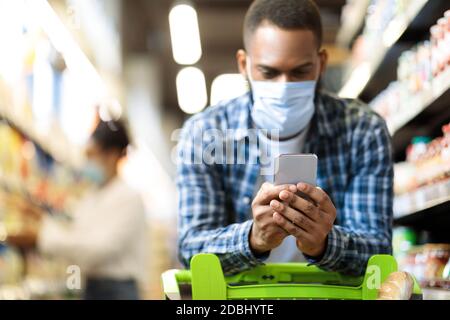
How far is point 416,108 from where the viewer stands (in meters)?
3.65

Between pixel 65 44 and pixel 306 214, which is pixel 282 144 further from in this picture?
pixel 65 44

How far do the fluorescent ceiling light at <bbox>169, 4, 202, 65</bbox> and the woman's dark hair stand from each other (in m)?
3.83

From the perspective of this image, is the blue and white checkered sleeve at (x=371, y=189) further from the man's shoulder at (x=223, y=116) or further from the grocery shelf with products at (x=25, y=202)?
the grocery shelf with products at (x=25, y=202)

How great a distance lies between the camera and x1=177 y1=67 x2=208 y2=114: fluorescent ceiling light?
12.1 meters

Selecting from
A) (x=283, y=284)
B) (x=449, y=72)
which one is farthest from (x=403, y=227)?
(x=283, y=284)

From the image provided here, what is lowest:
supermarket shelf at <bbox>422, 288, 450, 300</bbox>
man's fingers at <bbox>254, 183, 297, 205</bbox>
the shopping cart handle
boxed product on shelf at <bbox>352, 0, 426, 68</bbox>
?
supermarket shelf at <bbox>422, 288, 450, 300</bbox>

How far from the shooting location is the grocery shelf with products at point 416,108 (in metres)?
3.27

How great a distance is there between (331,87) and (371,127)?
10.2ft

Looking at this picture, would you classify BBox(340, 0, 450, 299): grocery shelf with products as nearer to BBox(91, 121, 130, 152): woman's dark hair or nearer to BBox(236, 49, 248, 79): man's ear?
BBox(236, 49, 248, 79): man's ear

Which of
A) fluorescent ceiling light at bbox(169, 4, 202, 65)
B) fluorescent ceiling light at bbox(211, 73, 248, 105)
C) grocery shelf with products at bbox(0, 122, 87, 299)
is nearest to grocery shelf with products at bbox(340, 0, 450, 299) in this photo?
grocery shelf with products at bbox(0, 122, 87, 299)

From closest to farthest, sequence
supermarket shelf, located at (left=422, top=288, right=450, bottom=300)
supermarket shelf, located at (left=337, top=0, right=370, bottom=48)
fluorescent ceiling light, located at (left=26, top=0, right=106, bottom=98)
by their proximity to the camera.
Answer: supermarket shelf, located at (left=422, top=288, right=450, bottom=300), fluorescent ceiling light, located at (left=26, top=0, right=106, bottom=98), supermarket shelf, located at (left=337, top=0, right=370, bottom=48)

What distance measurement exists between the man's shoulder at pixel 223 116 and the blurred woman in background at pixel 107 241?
1.71m

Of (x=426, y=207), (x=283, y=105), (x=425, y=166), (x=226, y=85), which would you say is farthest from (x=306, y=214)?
(x=226, y=85)

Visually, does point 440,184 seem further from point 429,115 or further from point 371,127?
point 371,127
